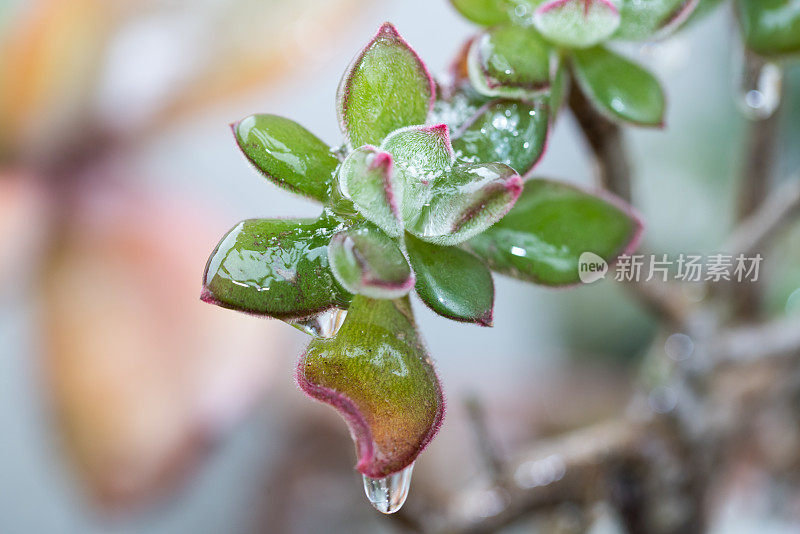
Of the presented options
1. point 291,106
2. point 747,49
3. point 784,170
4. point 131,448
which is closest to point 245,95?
point 291,106

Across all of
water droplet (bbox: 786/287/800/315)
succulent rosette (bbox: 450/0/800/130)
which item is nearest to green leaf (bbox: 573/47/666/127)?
succulent rosette (bbox: 450/0/800/130)

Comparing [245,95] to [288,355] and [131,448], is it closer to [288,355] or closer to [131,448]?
[288,355]

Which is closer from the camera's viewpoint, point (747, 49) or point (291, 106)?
point (747, 49)

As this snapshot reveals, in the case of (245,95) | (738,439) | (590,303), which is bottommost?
(590,303)

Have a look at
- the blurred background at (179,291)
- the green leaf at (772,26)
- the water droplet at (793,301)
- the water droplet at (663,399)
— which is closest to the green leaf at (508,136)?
the green leaf at (772,26)

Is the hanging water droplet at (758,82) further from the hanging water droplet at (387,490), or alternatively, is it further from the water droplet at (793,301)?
the water droplet at (793,301)

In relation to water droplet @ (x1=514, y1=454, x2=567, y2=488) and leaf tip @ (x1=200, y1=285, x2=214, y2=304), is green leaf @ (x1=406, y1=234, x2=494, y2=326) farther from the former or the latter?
water droplet @ (x1=514, y1=454, x2=567, y2=488)
